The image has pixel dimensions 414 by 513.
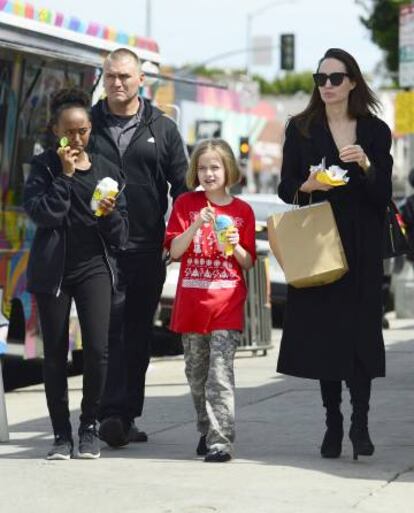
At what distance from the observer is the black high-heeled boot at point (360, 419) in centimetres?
820

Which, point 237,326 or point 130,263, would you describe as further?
point 130,263

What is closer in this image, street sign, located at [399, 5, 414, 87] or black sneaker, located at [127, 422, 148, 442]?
black sneaker, located at [127, 422, 148, 442]

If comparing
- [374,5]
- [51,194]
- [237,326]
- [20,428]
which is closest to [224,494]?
[237,326]

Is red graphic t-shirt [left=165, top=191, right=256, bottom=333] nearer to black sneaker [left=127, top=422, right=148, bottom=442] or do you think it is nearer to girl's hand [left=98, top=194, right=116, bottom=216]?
girl's hand [left=98, top=194, right=116, bottom=216]

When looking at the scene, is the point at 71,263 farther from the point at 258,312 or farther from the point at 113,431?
the point at 258,312

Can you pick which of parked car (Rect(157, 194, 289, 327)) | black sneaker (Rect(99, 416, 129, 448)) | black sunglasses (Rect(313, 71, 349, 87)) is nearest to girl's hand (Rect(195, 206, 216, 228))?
black sunglasses (Rect(313, 71, 349, 87))

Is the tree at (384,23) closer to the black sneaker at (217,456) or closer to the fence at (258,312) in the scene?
the fence at (258,312)

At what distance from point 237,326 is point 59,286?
0.93 metres

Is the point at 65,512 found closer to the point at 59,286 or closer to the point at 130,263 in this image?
the point at 59,286

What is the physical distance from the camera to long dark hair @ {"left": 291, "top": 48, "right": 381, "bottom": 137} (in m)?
8.34

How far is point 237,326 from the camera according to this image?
8.45 m

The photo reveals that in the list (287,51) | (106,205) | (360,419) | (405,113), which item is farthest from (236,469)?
(287,51)

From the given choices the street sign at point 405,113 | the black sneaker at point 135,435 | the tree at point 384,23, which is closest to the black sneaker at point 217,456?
the black sneaker at point 135,435

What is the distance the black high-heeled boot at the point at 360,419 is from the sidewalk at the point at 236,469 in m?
0.07
